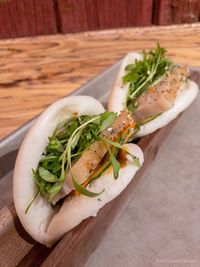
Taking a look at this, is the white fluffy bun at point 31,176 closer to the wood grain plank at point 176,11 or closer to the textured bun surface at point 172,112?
the textured bun surface at point 172,112

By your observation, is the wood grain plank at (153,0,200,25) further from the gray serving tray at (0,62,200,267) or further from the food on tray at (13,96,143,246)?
the food on tray at (13,96,143,246)

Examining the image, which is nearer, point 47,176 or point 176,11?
point 47,176

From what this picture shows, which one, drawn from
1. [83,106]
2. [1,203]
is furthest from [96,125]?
[1,203]

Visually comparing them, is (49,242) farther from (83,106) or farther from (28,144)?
(83,106)

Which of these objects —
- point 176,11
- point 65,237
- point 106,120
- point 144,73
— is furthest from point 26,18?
point 65,237

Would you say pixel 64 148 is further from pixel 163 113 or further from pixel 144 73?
pixel 144 73

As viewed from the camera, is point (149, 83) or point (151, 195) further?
point (149, 83)

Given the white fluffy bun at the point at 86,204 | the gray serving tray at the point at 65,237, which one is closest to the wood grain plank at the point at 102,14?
the gray serving tray at the point at 65,237
